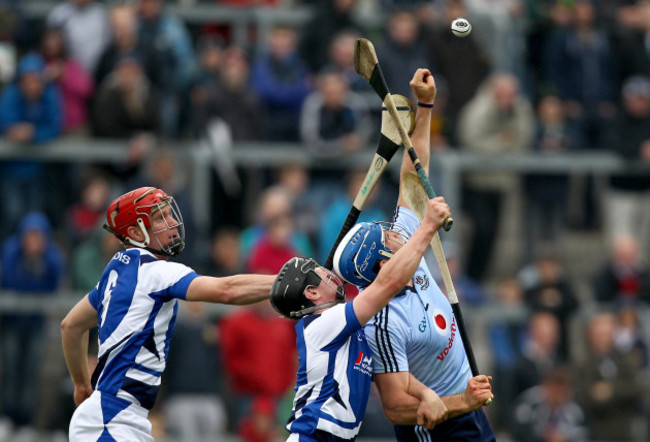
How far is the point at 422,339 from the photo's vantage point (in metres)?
7.00

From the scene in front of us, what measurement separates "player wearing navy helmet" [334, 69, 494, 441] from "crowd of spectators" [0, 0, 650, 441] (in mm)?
4621

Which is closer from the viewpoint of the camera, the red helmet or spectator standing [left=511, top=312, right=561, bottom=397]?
the red helmet

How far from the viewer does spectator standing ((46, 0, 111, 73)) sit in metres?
13.4

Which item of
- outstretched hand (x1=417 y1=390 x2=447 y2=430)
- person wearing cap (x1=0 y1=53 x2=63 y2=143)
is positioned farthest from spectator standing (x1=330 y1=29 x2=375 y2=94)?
outstretched hand (x1=417 y1=390 x2=447 y2=430)

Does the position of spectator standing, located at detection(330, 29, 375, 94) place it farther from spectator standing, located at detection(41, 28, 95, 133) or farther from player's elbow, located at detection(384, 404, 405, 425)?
player's elbow, located at detection(384, 404, 405, 425)

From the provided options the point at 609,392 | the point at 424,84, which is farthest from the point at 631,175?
the point at 424,84

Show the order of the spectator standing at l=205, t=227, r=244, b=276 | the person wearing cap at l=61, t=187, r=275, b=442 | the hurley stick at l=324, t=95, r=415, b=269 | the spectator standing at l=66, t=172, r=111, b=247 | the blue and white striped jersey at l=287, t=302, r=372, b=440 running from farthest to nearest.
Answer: the spectator standing at l=66, t=172, r=111, b=247, the spectator standing at l=205, t=227, r=244, b=276, the hurley stick at l=324, t=95, r=415, b=269, the person wearing cap at l=61, t=187, r=275, b=442, the blue and white striped jersey at l=287, t=302, r=372, b=440

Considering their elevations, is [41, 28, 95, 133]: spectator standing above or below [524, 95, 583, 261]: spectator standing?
above

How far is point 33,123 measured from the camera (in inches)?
504

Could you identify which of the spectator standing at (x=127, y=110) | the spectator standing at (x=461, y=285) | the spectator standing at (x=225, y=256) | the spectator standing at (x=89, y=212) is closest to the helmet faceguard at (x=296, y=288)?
the spectator standing at (x=225, y=256)

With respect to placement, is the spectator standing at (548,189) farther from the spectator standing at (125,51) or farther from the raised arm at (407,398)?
the raised arm at (407,398)

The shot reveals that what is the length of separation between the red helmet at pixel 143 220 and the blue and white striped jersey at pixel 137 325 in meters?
0.11

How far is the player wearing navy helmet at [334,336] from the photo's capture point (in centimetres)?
648

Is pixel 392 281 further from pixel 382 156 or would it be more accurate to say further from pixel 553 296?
pixel 553 296
